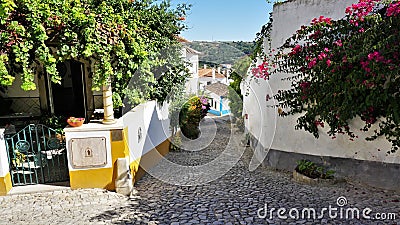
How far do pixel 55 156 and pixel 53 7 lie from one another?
165 inches

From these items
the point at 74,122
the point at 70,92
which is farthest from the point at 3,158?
the point at 70,92

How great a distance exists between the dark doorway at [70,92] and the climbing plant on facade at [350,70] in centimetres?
733

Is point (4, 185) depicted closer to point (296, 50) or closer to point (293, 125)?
point (293, 125)

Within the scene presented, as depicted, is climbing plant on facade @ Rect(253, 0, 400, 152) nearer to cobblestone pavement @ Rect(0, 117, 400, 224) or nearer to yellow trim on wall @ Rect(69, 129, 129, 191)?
cobblestone pavement @ Rect(0, 117, 400, 224)

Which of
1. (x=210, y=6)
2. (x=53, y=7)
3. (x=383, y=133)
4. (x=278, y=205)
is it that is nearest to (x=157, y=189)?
(x=278, y=205)

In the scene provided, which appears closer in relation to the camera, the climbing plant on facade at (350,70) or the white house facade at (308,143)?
the climbing plant on facade at (350,70)

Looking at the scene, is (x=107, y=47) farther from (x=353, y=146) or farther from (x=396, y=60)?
(x=353, y=146)

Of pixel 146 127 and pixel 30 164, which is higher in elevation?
pixel 146 127

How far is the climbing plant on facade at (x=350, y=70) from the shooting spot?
5207 millimetres

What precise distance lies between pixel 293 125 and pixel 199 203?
3333 millimetres

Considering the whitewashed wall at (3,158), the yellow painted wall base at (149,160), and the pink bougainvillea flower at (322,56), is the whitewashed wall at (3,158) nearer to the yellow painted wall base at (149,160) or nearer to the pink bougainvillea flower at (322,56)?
the yellow painted wall base at (149,160)

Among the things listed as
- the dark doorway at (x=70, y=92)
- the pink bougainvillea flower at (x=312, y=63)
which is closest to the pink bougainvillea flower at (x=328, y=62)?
the pink bougainvillea flower at (x=312, y=63)

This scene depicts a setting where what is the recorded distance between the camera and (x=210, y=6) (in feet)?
35.9

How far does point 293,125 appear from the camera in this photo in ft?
24.8
